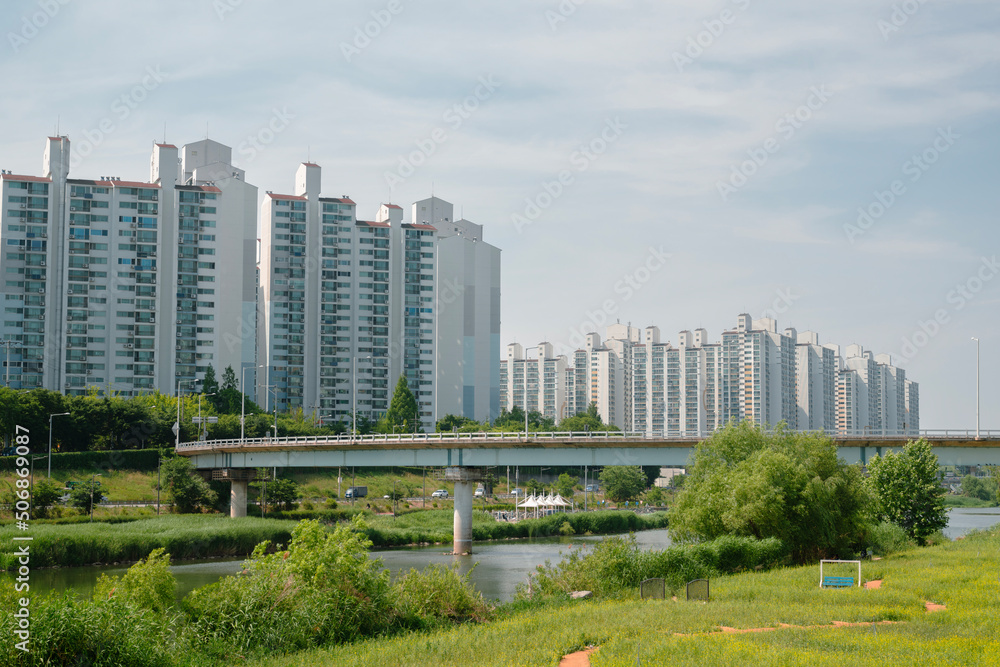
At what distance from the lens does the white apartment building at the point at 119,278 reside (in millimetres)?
119312

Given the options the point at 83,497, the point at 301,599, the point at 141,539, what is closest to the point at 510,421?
the point at 83,497

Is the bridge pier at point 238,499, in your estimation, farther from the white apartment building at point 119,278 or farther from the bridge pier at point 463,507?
the white apartment building at point 119,278

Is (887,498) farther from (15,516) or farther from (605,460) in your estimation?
(15,516)

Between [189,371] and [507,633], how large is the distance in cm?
10997

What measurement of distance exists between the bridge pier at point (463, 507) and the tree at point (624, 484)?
54.4m

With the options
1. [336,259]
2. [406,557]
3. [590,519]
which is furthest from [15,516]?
[336,259]

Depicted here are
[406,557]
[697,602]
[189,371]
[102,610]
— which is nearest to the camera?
[102,610]

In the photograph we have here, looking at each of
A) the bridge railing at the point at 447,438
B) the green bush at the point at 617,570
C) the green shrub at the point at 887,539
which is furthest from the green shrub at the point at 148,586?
the bridge railing at the point at 447,438

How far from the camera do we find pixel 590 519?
91.7 m

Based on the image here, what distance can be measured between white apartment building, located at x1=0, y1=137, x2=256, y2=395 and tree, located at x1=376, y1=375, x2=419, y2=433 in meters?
22.6

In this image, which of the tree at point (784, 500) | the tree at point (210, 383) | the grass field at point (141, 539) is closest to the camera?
the tree at point (784, 500)

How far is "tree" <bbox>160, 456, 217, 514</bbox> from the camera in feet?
278

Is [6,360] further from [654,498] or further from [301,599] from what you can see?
[301,599]

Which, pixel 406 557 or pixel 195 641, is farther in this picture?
pixel 406 557
